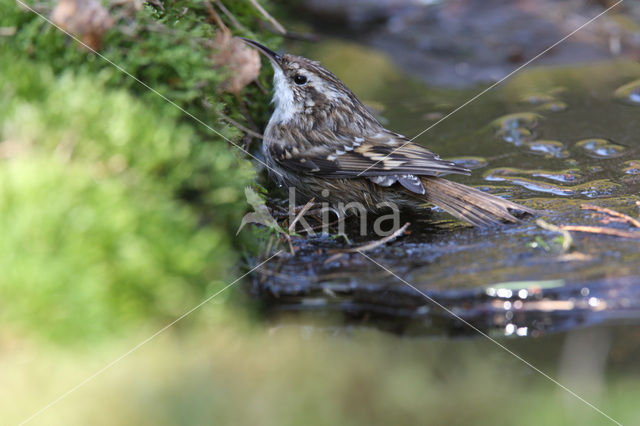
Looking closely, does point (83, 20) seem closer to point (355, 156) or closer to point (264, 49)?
point (264, 49)

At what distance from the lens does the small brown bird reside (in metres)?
3.43

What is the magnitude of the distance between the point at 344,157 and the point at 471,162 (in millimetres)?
914

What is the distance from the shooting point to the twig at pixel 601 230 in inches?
115

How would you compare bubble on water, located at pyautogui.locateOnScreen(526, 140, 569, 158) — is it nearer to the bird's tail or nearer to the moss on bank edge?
the bird's tail

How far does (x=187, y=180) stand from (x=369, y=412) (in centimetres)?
127

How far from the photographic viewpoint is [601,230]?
297 centimetres

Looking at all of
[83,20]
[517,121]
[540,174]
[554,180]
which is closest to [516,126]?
[517,121]

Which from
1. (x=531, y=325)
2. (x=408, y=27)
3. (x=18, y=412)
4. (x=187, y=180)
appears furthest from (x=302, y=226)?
(x=408, y=27)

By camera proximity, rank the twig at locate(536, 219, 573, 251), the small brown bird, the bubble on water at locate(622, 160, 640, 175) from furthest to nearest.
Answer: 1. the bubble on water at locate(622, 160, 640, 175)
2. the small brown bird
3. the twig at locate(536, 219, 573, 251)

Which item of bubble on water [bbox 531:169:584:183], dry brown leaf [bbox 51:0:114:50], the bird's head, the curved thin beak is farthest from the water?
dry brown leaf [bbox 51:0:114:50]

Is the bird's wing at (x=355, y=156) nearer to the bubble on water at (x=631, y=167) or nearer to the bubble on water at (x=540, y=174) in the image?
the bubble on water at (x=540, y=174)

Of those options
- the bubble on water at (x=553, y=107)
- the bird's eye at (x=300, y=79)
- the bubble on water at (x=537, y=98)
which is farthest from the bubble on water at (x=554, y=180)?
the bird's eye at (x=300, y=79)

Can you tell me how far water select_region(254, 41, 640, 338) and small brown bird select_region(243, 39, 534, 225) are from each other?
0.54ft

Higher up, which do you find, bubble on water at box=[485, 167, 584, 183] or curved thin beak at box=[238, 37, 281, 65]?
curved thin beak at box=[238, 37, 281, 65]
